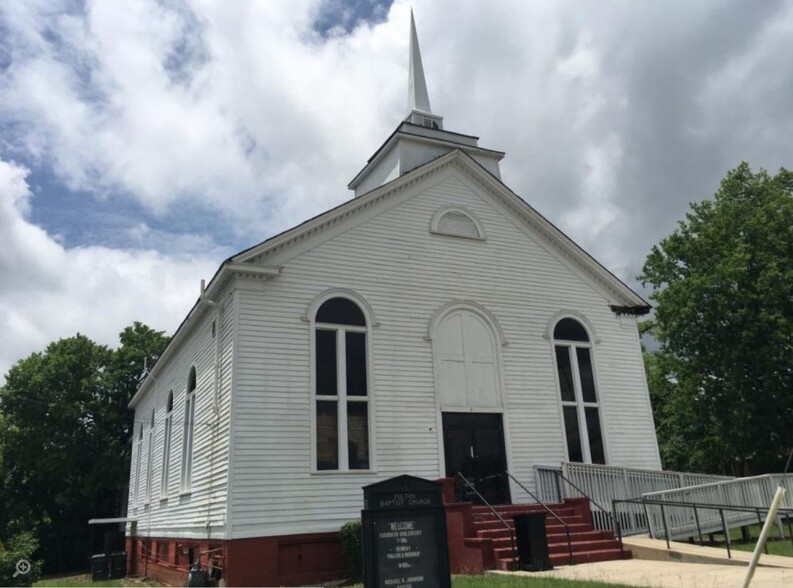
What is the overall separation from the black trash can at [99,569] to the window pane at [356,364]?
15.1 meters

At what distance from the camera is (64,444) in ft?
135

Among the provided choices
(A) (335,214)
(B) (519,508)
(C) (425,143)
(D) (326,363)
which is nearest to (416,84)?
(C) (425,143)

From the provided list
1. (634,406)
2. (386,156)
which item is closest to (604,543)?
(634,406)

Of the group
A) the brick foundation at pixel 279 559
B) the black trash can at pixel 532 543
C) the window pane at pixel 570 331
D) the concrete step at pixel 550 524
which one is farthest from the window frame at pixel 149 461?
the black trash can at pixel 532 543

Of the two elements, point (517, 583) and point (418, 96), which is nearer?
point (517, 583)

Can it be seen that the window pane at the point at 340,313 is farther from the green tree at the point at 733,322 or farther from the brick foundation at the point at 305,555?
the green tree at the point at 733,322

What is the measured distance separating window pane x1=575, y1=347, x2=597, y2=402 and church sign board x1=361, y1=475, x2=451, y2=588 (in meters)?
11.1

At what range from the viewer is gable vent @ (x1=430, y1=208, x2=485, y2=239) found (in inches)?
741

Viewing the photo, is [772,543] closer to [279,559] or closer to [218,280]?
[279,559]

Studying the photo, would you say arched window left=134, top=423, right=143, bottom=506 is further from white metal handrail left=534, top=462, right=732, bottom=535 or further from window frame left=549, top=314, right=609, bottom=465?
window frame left=549, top=314, right=609, bottom=465

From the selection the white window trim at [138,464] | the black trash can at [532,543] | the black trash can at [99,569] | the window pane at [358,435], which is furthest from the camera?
the white window trim at [138,464]

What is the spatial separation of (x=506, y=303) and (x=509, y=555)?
7.45 metres

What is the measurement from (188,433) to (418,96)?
582 inches

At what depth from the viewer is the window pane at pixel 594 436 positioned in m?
18.5
